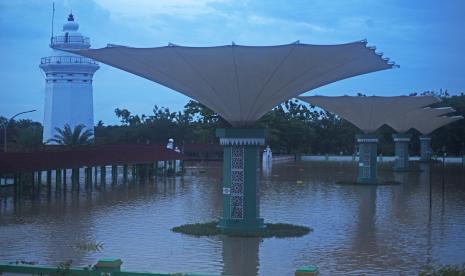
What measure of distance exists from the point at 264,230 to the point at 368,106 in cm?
1781

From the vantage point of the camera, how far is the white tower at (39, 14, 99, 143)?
43.6 m

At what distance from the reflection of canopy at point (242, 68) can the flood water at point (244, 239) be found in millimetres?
3385

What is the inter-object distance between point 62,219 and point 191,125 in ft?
178

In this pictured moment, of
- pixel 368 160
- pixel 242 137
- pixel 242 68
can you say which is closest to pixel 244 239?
pixel 242 137

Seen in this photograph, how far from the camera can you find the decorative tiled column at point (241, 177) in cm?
1595

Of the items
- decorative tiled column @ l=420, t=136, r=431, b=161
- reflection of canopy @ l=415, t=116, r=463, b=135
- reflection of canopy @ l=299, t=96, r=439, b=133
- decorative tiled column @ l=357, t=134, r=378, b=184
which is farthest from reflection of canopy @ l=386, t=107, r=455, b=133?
decorative tiled column @ l=357, t=134, r=378, b=184

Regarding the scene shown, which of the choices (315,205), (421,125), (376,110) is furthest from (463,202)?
(421,125)

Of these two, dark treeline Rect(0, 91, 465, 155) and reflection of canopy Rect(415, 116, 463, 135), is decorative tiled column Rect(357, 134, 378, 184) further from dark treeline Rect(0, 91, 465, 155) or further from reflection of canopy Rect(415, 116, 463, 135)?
dark treeline Rect(0, 91, 465, 155)

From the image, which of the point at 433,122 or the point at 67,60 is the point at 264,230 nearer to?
the point at 67,60

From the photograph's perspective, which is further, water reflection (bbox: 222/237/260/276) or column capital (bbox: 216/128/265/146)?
column capital (bbox: 216/128/265/146)

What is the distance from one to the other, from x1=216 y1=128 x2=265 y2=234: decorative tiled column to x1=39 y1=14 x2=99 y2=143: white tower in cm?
2950

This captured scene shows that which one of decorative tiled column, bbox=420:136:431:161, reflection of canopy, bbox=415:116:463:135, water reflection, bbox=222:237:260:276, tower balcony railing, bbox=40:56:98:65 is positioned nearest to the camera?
water reflection, bbox=222:237:260:276

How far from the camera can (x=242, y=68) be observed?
49.1 ft

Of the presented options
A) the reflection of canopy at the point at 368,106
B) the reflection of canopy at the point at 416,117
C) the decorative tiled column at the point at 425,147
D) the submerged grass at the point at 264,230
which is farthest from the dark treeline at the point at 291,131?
the submerged grass at the point at 264,230
